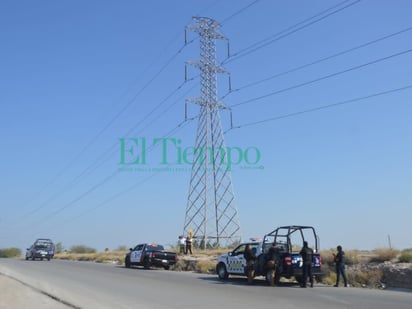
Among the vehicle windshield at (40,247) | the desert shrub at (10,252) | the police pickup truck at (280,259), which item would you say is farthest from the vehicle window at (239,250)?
the desert shrub at (10,252)

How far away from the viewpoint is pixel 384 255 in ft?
69.2

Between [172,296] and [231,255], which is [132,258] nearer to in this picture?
[231,255]

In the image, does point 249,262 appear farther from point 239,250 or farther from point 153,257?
point 153,257

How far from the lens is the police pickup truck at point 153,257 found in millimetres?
29312

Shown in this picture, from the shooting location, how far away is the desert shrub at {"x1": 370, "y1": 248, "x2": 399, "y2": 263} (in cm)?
2097

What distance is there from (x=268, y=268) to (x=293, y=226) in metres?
1.97

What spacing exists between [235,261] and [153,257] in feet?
34.4

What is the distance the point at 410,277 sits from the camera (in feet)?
58.0

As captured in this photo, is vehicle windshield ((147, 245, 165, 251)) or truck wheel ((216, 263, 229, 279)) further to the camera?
vehicle windshield ((147, 245, 165, 251))

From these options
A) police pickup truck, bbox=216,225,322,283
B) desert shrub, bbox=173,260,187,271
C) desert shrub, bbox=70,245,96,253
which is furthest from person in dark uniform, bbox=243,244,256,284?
desert shrub, bbox=70,245,96,253

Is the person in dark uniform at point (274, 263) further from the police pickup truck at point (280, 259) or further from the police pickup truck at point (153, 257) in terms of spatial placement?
the police pickup truck at point (153, 257)

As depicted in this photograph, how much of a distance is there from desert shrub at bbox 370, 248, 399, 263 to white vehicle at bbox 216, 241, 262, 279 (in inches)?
230

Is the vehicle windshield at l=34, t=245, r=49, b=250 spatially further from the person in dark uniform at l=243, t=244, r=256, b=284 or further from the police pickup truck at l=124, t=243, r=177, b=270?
the person in dark uniform at l=243, t=244, r=256, b=284

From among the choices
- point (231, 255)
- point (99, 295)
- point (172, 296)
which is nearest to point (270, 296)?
point (172, 296)
